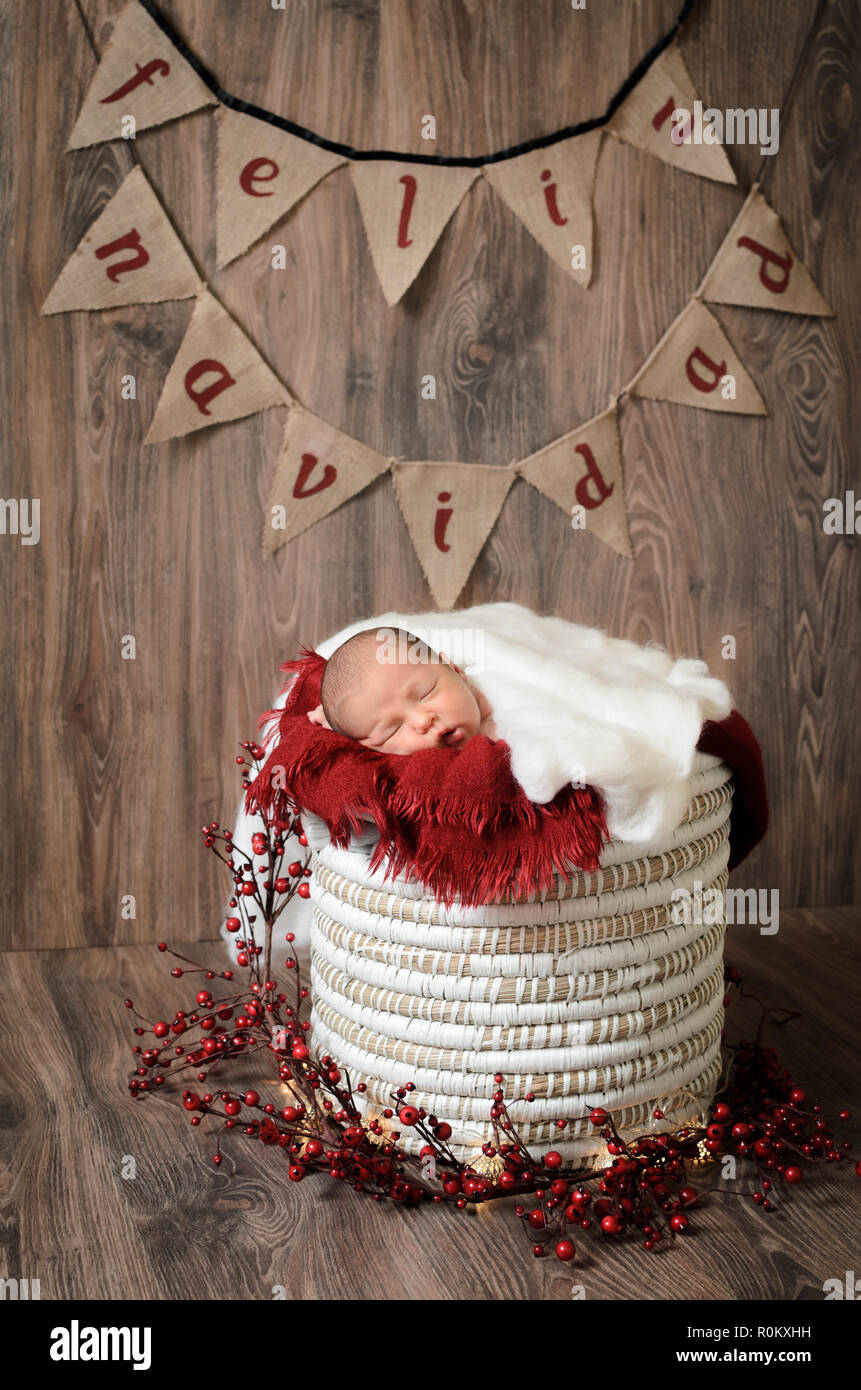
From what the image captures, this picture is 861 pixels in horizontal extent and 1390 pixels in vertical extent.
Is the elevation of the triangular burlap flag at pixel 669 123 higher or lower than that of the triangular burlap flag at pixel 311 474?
higher

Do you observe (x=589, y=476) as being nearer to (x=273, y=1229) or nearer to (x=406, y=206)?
(x=406, y=206)

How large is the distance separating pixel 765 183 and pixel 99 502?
4.56 feet

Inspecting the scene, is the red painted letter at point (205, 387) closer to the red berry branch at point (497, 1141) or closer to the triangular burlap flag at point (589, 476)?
the triangular burlap flag at point (589, 476)

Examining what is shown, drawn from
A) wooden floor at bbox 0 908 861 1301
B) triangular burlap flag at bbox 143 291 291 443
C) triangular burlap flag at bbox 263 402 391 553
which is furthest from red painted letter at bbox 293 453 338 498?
wooden floor at bbox 0 908 861 1301

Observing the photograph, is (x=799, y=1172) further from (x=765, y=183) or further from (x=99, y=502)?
(x=765, y=183)

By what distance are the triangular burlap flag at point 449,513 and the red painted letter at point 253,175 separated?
0.55 meters

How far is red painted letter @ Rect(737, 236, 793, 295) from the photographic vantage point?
2.27 meters

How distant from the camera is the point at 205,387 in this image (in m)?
2.17

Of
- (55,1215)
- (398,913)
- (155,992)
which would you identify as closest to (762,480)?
(398,913)

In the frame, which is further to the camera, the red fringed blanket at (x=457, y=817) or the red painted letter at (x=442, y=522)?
the red painted letter at (x=442, y=522)

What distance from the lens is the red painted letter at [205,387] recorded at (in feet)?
7.09

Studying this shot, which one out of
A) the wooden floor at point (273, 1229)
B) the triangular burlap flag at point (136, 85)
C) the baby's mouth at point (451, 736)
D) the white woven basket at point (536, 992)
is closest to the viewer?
the wooden floor at point (273, 1229)

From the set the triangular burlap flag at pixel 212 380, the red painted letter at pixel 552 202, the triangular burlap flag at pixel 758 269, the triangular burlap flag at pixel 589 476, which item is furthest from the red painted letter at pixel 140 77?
the triangular burlap flag at pixel 758 269

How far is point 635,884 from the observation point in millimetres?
1430
